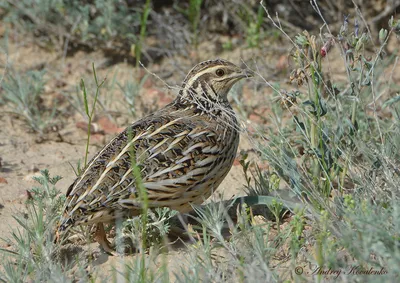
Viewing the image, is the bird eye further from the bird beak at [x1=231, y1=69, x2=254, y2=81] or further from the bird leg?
the bird leg

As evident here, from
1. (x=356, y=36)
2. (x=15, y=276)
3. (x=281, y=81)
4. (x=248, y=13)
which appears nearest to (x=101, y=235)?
(x=15, y=276)

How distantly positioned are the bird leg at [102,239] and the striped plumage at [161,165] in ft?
0.69

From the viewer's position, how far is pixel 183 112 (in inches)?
193

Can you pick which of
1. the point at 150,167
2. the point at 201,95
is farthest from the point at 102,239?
the point at 201,95

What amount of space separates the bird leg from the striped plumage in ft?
0.69

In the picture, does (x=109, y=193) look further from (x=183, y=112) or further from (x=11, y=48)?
(x=11, y=48)

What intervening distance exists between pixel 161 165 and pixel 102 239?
66cm

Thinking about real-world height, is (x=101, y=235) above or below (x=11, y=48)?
below

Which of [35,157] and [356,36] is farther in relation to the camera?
[35,157]

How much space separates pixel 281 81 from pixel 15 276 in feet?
13.0

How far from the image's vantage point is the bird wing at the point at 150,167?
4.21 metres

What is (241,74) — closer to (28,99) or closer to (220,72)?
(220,72)

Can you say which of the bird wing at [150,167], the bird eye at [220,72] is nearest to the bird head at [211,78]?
the bird eye at [220,72]

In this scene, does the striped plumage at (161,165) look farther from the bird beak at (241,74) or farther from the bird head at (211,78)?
the bird beak at (241,74)
